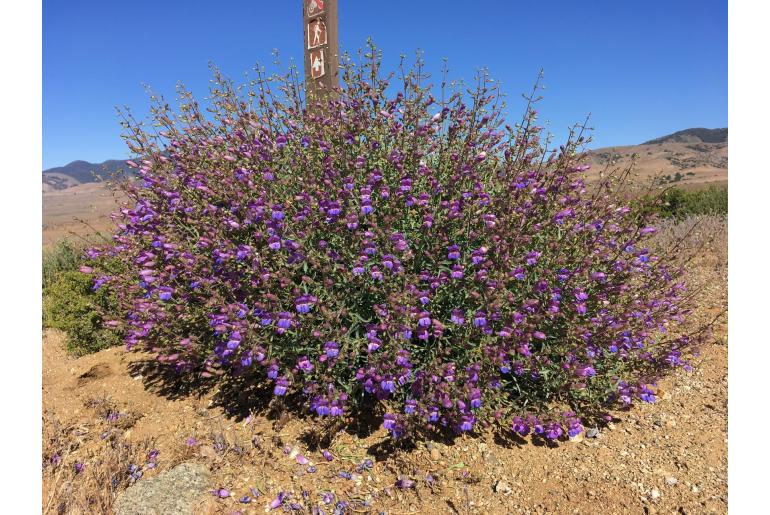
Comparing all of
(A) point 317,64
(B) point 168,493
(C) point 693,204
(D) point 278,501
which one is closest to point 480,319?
(D) point 278,501

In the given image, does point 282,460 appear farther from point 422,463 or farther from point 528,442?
point 528,442

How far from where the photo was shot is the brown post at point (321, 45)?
14.4ft

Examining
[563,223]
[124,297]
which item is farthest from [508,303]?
[124,297]

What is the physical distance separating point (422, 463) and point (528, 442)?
73 centimetres

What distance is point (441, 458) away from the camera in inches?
110

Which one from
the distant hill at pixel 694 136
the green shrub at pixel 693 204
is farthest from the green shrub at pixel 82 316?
the distant hill at pixel 694 136

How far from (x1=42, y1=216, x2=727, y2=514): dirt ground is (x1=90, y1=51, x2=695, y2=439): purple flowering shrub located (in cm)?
23

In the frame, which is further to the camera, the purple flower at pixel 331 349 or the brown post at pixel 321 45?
the brown post at pixel 321 45

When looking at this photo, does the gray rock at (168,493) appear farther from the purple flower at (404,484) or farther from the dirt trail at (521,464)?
the purple flower at (404,484)

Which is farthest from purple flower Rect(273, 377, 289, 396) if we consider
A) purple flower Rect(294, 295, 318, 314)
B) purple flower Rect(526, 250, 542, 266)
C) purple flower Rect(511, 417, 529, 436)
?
purple flower Rect(526, 250, 542, 266)

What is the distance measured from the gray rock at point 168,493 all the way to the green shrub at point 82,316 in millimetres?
2899

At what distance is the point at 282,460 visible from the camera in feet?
9.26

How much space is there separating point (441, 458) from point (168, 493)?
5.27 ft

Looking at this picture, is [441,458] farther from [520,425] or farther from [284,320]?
[284,320]
